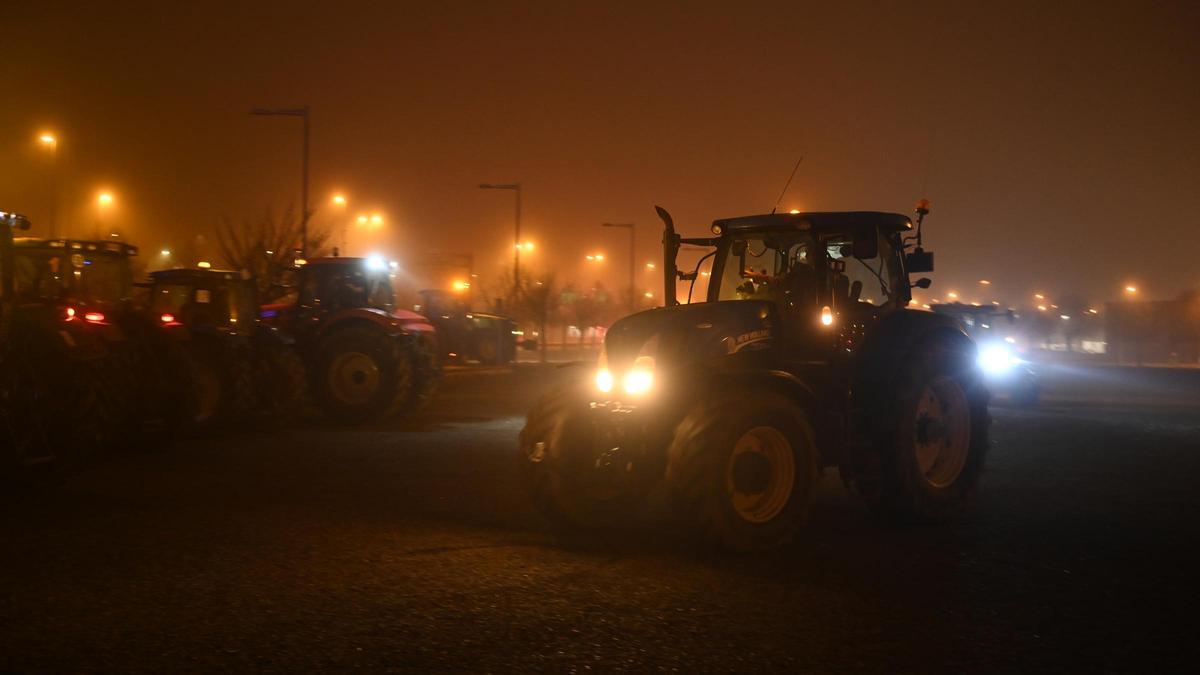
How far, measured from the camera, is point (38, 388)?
431 inches

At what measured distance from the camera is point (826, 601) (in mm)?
7078

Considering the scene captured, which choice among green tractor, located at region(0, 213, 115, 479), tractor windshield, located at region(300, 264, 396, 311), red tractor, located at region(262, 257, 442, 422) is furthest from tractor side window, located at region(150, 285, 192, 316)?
green tractor, located at region(0, 213, 115, 479)

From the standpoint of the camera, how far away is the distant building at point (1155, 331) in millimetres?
82375

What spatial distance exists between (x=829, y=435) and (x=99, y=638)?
569 cm

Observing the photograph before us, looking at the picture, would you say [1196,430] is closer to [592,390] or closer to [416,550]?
[592,390]

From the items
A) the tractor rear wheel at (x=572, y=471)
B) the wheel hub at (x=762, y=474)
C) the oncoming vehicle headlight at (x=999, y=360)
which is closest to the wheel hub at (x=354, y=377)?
the tractor rear wheel at (x=572, y=471)

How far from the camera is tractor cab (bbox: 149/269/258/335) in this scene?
17594 mm

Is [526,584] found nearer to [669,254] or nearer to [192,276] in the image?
[669,254]

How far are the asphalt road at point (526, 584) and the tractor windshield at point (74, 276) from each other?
297 centimetres

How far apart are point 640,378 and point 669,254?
1.62 meters

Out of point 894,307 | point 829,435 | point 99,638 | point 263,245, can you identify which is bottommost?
point 99,638

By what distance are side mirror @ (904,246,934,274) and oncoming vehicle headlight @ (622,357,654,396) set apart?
3.30 m

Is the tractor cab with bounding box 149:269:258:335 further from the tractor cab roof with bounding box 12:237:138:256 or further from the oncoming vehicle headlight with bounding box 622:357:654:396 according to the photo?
the oncoming vehicle headlight with bounding box 622:357:654:396

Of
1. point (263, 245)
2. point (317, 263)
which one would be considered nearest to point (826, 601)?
point (317, 263)
